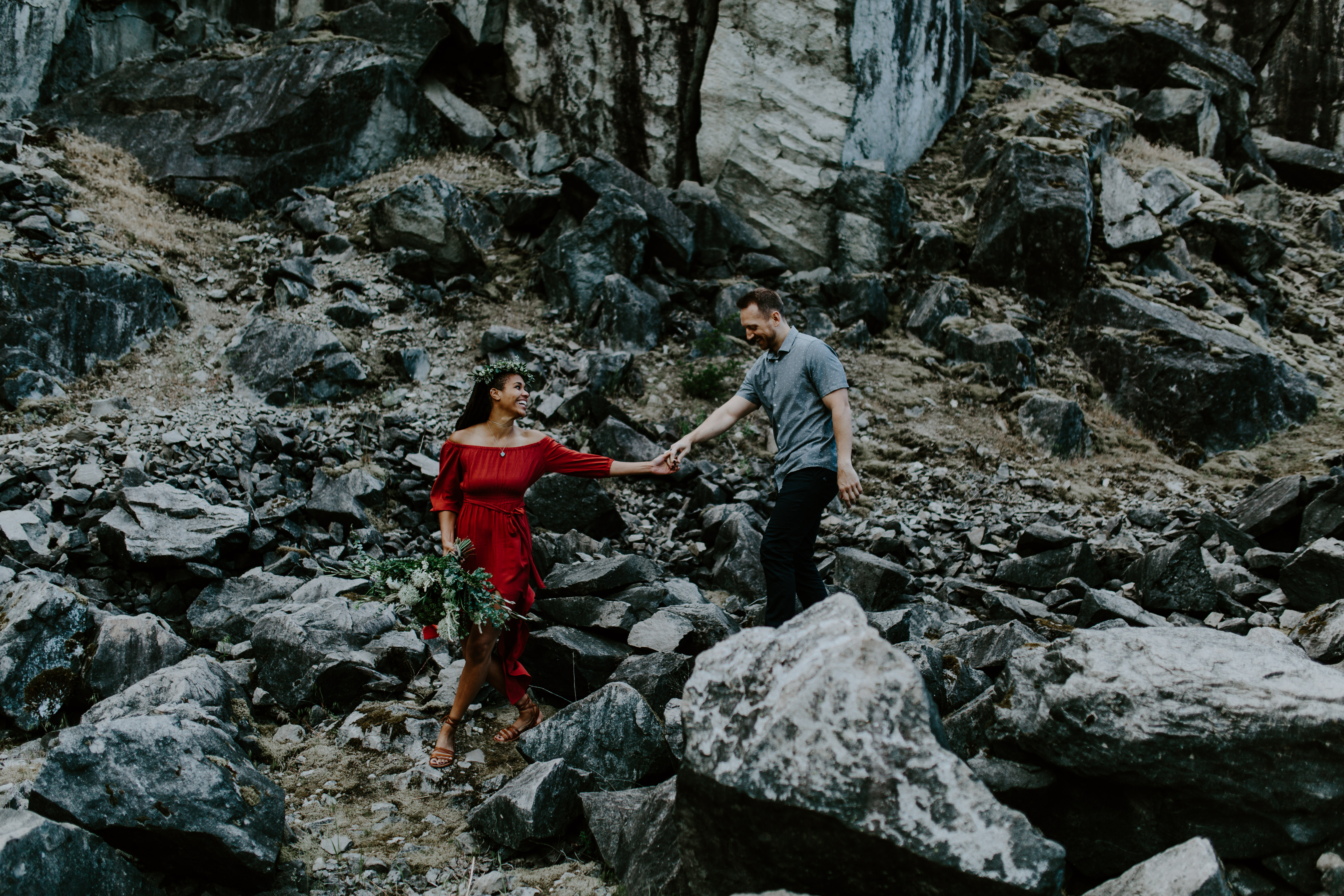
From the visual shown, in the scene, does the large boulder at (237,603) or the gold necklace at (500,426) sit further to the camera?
the large boulder at (237,603)

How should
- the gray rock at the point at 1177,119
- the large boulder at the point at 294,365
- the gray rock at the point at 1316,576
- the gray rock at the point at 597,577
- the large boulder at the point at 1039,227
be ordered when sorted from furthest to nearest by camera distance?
the gray rock at the point at 1177,119 → the large boulder at the point at 1039,227 → the large boulder at the point at 294,365 → the gray rock at the point at 597,577 → the gray rock at the point at 1316,576

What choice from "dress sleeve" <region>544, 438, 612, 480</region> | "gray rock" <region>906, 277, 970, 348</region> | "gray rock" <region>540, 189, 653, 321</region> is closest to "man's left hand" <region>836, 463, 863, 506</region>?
"dress sleeve" <region>544, 438, 612, 480</region>

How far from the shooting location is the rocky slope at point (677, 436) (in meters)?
2.55

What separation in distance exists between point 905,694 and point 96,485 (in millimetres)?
7576

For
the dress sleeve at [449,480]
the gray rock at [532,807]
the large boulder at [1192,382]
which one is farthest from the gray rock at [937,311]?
the gray rock at [532,807]

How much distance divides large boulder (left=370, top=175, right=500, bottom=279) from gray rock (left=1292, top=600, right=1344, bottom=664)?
10.8m

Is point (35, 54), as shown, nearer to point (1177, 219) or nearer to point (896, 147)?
point (896, 147)

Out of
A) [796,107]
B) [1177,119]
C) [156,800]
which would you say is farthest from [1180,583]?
[1177,119]

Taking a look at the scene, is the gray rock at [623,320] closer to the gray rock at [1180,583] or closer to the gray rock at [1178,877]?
the gray rock at [1180,583]

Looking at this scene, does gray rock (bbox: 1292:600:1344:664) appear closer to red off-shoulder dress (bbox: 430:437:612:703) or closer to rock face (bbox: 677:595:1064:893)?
rock face (bbox: 677:595:1064:893)

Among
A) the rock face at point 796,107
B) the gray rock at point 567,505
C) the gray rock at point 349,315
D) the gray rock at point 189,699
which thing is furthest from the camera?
the rock face at point 796,107

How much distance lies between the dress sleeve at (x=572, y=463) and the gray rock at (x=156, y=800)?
6.93 feet

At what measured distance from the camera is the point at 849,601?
8.54 ft

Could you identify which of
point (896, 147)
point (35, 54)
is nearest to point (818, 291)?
point (896, 147)
